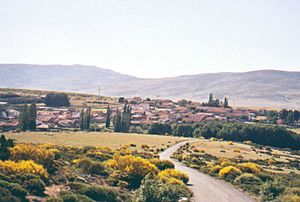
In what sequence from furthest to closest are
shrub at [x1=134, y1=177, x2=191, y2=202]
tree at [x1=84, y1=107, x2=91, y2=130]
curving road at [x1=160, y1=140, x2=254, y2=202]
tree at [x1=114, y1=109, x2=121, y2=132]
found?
tree at [x1=114, y1=109, x2=121, y2=132]
tree at [x1=84, y1=107, x2=91, y2=130]
curving road at [x1=160, y1=140, x2=254, y2=202]
shrub at [x1=134, y1=177, x2=191, y2=202]

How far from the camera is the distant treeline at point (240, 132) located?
336 feet

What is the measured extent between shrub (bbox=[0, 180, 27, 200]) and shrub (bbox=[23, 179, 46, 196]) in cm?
152

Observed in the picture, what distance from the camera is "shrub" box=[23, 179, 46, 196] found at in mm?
22228

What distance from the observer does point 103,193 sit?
23.9 meters

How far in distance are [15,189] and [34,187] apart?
218 cm

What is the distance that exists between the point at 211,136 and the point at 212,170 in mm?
67962

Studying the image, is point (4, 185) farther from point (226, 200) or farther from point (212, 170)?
point (212, 170)

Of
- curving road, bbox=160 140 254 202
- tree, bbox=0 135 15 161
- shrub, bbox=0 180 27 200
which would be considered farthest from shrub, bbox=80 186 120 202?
tree, bbox=0 135 15 161

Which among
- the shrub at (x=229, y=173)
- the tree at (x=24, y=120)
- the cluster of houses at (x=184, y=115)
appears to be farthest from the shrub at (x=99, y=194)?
the cluster of houses at (x=184, y=115)

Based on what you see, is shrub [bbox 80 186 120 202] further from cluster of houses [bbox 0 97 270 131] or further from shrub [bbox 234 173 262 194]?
cluster of houses [bbox 0 97 270 131]

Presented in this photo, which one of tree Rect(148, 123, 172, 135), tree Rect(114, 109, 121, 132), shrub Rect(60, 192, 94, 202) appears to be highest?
shrub Rect(60, 192, 94, 202)

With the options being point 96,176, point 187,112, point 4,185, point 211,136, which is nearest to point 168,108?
point 187,112

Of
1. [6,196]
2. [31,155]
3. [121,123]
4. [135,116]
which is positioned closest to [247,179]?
[31,155]

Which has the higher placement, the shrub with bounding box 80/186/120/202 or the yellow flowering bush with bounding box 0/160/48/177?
the yellow flowering bush with bounding box 0/160/48/177
